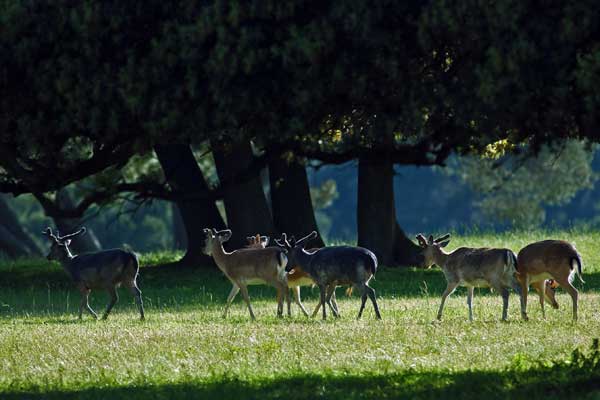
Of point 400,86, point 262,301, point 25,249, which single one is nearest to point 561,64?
point 400,86

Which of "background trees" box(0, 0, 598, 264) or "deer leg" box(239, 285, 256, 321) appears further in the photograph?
"deer leg" box(239, 285, 256, 321)

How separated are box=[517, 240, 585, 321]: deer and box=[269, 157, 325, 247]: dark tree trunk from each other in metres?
12.3

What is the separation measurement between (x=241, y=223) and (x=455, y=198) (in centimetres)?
5694

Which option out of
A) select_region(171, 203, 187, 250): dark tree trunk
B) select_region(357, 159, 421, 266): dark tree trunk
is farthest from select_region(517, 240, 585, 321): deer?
select_region(171, 203, 187, 250): dark tree trunk

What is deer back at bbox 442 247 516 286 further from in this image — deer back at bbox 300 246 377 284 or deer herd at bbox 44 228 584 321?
deer back at bbox 300 246 377 284

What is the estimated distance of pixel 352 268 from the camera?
677 inches

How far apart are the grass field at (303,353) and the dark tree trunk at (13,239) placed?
21.0 m

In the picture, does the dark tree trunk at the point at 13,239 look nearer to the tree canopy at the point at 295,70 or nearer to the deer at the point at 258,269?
the deer at the point at 258,269

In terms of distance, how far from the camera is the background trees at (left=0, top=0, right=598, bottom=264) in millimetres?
12617

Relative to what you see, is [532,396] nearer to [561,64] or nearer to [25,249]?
[561,64]

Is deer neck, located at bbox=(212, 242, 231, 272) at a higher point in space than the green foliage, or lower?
higher

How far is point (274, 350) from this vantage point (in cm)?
1408

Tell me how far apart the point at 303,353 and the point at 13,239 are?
30438 mm

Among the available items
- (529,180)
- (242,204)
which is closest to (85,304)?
(242,204)
